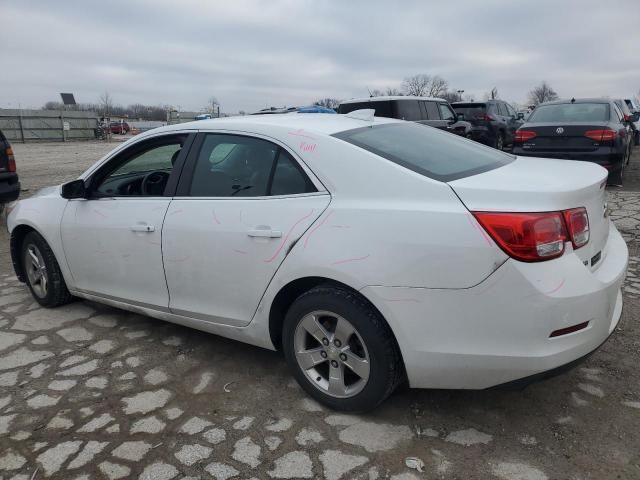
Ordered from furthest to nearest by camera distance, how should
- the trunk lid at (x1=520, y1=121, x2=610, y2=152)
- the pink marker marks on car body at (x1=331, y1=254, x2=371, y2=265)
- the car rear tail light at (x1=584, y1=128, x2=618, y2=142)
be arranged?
the trunk lid at (x1=520, y1=121, x2=610, y2=152)
the car rear tail light at (x1=584, y1=128, x2=618, y2=142)
the pink marker marks on car body at (x1=331, y1=254, x2=371, y2=265)

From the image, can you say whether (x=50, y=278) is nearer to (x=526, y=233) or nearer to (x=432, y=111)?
(x=526, y=233)

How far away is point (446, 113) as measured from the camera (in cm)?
1345

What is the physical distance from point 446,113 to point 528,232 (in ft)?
39.3

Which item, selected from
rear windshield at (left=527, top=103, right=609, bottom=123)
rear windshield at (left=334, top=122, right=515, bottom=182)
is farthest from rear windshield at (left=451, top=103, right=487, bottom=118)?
rear windshield at (left=334, top=122, right=515, bottom=182)

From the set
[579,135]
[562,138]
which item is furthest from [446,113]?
[579,135]

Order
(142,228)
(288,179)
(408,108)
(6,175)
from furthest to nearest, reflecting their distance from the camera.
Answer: (408,108) < (6,175) < (142,228) < (288,179)

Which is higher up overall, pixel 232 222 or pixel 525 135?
pixel 525 135

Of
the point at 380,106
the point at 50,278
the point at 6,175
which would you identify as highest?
the point at 380,106

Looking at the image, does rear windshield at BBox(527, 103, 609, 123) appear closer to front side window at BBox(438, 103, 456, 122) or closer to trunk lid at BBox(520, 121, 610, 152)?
trunk lid at BBox(520, 121, 610, 152)

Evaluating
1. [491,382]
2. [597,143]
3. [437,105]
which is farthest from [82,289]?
[437,105]

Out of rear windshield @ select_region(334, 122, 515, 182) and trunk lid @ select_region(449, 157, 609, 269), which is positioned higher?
Answer: rear windshield @ select_region(334, 122, 515, 182)

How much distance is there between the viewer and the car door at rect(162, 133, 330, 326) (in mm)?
2734

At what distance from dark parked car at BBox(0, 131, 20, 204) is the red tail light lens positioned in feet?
23.3

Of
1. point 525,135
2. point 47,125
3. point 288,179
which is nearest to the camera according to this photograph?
point 288,179
